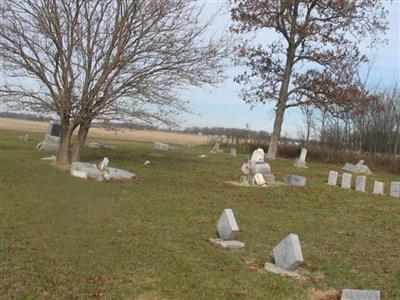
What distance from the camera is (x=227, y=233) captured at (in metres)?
8.94

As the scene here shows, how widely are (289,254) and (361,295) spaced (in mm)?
1414

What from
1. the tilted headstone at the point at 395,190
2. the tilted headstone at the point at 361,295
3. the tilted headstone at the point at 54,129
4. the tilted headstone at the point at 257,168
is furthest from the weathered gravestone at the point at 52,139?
the tilted headstone at the point at 361,295

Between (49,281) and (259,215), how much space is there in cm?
632

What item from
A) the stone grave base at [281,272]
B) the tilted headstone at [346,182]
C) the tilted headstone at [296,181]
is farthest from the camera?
the tilted headstone at [346,182]

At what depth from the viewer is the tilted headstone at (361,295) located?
6234 millimetres

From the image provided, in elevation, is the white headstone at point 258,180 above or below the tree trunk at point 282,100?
below

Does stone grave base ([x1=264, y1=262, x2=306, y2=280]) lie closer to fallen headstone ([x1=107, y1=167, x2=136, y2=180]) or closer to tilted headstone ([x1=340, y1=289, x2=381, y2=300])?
tilted headstone ([x1=340, y1=289, x2=381, y2=300])

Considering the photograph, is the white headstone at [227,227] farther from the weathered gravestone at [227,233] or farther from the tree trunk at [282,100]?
the tree trunk at [282,100]

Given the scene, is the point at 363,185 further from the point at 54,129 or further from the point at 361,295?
the point at 54,129

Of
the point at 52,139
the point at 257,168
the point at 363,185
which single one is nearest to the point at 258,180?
the point at 257,168

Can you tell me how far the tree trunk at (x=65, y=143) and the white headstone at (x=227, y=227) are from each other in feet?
32.8

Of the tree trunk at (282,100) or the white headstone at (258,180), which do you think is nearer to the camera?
the white headstone at (258,180)

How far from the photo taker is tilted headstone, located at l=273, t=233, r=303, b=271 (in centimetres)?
743

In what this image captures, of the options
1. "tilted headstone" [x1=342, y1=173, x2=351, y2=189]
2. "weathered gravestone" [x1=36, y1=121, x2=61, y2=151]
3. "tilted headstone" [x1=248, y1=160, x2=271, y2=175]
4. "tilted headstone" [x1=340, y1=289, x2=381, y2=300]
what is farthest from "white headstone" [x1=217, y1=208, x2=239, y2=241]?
"weathered gravestone" [x1=36, y1=121, x2=61, y2=151]
